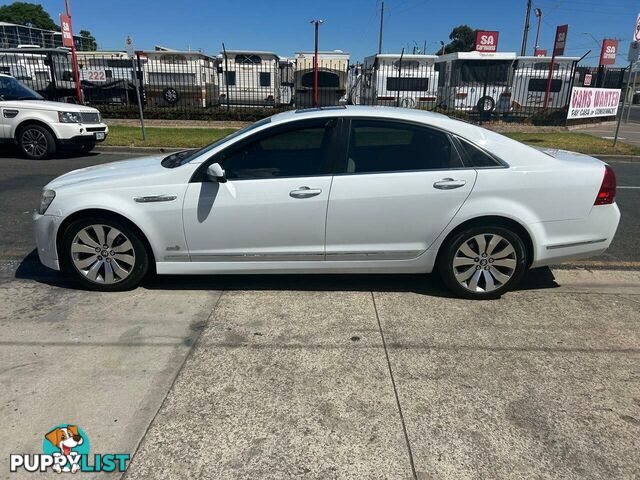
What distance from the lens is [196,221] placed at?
12.8 feet

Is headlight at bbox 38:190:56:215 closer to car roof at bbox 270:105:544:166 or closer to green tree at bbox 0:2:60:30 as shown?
car roof at bbox 270:105:544:166

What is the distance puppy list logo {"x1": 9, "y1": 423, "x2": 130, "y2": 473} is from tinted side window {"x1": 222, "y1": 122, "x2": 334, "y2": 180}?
7.14ft

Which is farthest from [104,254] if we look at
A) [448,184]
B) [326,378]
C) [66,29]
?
[66,29]

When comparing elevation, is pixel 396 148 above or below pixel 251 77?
below

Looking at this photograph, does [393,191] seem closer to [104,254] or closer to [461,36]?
[104,254]

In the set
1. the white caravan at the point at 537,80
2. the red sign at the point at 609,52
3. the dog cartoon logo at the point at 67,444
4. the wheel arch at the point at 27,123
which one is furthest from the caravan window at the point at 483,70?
the dog cartoon logo at the point at 67,444

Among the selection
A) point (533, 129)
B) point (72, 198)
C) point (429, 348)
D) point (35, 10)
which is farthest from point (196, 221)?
point (35, 10)

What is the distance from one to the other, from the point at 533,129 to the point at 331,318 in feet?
56.6

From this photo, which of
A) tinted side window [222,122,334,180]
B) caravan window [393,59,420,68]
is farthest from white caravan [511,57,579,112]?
tinted side window [222,122,334,180]

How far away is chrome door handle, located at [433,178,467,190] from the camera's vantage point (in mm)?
3871

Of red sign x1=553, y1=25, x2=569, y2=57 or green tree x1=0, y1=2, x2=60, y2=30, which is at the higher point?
green tree x1=0, y1=2, x2=60, y2=30

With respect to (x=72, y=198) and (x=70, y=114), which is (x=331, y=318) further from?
(x=70, y=114)

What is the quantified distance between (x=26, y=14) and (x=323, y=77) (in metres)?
92.6

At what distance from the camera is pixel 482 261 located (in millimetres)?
4016
